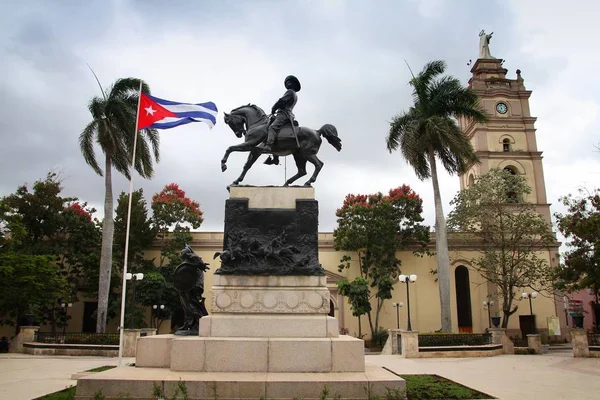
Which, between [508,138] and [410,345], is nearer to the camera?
[410,345]

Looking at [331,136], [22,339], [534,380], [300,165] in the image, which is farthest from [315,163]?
[22,339]

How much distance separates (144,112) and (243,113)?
5417mm

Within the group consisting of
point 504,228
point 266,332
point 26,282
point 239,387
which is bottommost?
point 239,387

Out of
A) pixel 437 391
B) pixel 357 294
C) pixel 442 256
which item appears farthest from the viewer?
pixel 357 294

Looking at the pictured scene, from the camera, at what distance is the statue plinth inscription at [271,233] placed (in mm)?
8977

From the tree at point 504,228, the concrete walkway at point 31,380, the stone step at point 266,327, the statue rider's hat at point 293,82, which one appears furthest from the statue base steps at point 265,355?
the tree at point 504,228

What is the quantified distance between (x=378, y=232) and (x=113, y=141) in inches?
668

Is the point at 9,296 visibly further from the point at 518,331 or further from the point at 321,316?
the point at 518,331

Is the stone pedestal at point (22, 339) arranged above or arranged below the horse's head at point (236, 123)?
below

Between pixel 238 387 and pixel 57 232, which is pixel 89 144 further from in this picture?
pixel 238 387

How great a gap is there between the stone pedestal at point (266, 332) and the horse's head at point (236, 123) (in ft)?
5.47

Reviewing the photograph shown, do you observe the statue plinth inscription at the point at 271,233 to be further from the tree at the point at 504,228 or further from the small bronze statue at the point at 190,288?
the tree at the point at 504,228

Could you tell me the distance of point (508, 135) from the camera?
39000 mm

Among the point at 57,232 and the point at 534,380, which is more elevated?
the point at 57,232
